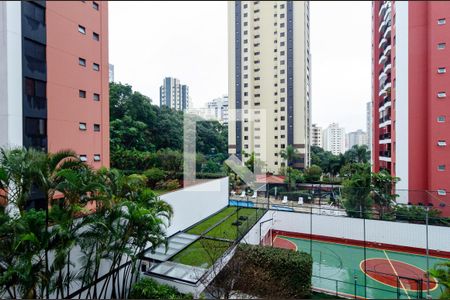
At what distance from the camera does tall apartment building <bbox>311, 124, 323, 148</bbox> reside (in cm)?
3228

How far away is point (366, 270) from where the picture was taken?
24.9 feet

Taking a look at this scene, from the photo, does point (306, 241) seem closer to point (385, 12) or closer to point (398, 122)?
point (398, 122)

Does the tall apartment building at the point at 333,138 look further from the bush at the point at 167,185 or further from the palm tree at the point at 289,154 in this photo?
the bush at the point at 167,185

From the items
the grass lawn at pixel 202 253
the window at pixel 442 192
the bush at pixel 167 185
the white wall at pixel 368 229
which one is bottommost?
the white wall at pixel 368 229

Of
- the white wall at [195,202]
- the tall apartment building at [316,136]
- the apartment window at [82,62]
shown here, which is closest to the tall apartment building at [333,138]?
the tall apartment building at [316,136]

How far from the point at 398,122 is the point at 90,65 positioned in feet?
43.0

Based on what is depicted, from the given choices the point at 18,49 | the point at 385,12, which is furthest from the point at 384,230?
the point at 385,12

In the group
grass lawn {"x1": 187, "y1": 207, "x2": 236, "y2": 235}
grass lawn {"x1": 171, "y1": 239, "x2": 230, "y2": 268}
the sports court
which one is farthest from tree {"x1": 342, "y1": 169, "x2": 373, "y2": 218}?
grass lawn {"x1": 171, "y1": 239, "x2": 230, "y2": 268}

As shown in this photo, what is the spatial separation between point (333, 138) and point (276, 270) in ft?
90.9

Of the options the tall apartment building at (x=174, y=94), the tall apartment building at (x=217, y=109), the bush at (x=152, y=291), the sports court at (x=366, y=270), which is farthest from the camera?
the tall apartment building at (x=217, y=109)

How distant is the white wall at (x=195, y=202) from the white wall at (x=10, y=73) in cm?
405

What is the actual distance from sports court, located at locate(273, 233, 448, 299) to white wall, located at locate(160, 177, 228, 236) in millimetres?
3172

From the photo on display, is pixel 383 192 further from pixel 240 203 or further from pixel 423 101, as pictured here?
pixel 240 203

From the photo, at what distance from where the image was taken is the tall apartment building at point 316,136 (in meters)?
32.3
